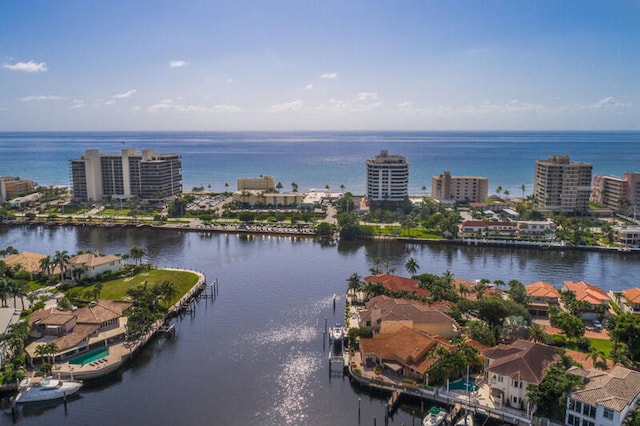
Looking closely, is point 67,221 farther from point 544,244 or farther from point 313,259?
point 544,244

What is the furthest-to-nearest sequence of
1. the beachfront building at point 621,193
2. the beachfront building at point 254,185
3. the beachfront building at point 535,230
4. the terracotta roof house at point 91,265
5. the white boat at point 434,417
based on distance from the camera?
1. the beachfront building at point 254,185
2. the beachfront building at point 621,193
3. the beachfront building at point 535,230
4. the terracotta roof house at point 91,265
5. the white boat at point 434,417

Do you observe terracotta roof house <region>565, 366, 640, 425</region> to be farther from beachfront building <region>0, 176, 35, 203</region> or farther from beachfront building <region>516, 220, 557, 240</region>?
beachfront building <region>0, 176, 35, 203</region>

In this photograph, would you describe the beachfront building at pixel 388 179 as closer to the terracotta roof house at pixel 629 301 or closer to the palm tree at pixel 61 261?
the terracotta roof house at pixel 629 301

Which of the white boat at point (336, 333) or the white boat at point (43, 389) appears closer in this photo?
the white boat at point (43, 389)

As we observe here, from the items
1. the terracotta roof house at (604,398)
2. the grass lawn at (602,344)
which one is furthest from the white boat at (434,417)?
the grass lawn at (602,344)

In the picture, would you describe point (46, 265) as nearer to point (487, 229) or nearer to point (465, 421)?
point (465, 421)

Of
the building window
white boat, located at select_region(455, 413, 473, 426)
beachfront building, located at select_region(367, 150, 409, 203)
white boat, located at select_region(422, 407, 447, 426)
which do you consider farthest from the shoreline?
the building window

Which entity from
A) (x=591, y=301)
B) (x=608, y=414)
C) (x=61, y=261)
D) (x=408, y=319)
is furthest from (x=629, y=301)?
(x=61, y=261)
